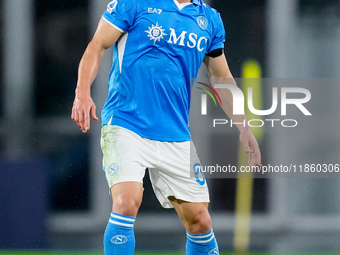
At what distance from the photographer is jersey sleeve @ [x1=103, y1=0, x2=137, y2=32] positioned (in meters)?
3.15

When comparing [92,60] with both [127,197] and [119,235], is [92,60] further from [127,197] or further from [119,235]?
[119,235]

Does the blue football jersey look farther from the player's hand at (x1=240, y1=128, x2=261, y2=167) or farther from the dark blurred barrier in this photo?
the dark blurred barrier

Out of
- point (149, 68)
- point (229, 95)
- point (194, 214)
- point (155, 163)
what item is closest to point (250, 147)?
point (229, 95)

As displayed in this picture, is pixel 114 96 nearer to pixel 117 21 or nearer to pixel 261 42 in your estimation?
pixel 117 21

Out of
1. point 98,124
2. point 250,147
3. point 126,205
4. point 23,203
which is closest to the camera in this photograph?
point 126,205

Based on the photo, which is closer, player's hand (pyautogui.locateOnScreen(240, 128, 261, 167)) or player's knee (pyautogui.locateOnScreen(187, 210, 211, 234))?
player's knee (pyautogui.locateOnScreen(187, 210, 211, 234))

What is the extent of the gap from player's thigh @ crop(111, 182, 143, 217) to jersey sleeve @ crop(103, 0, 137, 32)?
0.75m

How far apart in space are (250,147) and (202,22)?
2.40ft

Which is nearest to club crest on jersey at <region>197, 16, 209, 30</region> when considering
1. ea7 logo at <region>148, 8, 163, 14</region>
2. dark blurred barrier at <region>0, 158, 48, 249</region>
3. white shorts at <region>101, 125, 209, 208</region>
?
ea7 logo at <region>148, 8, 163, 14</region>

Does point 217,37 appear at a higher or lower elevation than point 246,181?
higher

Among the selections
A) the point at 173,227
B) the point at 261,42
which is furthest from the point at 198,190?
the point at 261,42

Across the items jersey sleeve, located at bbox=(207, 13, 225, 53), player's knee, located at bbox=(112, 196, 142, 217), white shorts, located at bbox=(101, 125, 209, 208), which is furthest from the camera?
jersey sleeve, located at bbox=(207, 13, 225, 53)

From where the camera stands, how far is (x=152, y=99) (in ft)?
10.5

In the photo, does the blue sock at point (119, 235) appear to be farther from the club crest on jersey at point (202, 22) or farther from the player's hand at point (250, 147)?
the club crest on jersey at point (202, 22)
